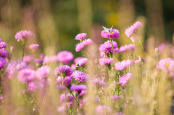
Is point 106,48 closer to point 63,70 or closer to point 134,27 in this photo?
point 134,27

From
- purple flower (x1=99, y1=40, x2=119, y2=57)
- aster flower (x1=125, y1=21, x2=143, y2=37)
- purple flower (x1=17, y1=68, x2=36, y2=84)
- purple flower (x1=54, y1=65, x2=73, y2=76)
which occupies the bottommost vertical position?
purple flower (x1=17, y1=68, x2=36, y2=84)

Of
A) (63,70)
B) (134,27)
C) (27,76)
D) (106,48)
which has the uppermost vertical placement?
(134,27)

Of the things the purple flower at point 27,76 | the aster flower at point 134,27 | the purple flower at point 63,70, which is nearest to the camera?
the purple flower at point 27,76

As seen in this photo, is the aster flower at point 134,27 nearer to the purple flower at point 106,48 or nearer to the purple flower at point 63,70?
the purple flower at point 106,48

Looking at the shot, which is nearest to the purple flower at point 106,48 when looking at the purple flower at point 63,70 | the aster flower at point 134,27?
the aster flower at point 134,27

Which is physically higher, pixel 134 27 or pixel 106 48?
pixel 134 27

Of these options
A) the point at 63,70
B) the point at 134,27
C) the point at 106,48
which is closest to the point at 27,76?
the point at 63,70

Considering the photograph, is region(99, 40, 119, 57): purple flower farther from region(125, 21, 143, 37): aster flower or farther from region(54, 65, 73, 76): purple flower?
region(54, 65, 73, 76): purple flower

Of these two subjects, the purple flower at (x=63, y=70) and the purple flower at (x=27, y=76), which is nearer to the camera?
the purple flower at (x=27, y=76)

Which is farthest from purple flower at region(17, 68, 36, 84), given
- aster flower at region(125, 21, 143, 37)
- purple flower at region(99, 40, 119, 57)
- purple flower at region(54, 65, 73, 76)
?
aster flower at region(125, 21, 143, 37)

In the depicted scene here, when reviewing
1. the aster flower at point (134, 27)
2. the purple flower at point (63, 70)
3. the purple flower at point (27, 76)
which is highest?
the aster flower at point (134, 27)

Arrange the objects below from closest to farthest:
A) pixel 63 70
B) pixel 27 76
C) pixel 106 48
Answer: pixel 27 76, pixel 63 70, pixel 106 48

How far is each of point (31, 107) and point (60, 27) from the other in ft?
13.4

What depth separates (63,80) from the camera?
4.62 ft
